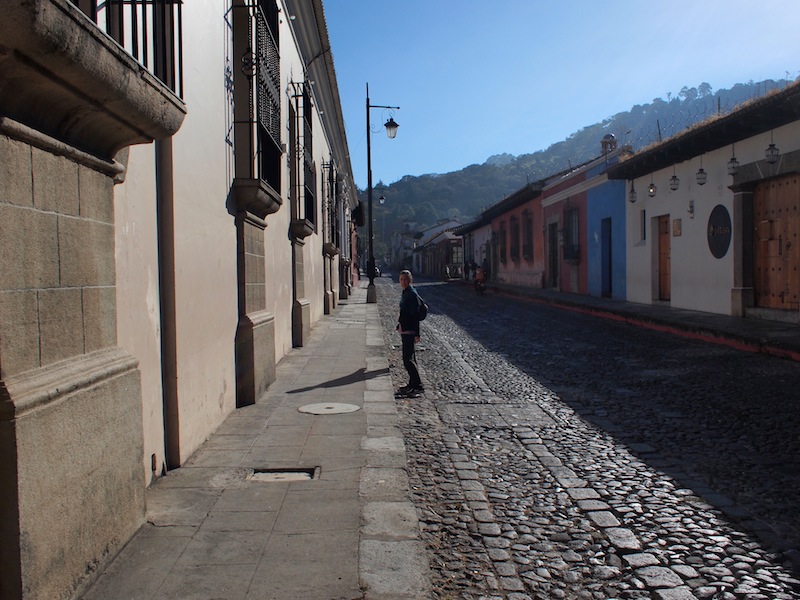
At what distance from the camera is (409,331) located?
7887 mm

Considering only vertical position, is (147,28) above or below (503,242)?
below

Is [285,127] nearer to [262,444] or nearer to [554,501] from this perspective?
[262,444]

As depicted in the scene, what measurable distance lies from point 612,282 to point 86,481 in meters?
19.8

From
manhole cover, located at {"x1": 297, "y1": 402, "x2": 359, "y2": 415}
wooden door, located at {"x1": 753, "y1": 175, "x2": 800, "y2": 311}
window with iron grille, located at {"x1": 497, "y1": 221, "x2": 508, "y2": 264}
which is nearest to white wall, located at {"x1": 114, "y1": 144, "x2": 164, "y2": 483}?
manhole cover, located at {"x1": 297, "y1": 402, "x2": 359, "y2": 415}

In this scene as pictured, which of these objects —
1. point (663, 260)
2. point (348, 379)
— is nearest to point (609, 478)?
point (348, 379)

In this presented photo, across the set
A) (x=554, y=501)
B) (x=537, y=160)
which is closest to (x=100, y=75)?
(x=554, y=501)

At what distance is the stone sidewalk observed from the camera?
2.81m

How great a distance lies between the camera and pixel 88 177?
112 inches

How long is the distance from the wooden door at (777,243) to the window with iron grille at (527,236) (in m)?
17.2

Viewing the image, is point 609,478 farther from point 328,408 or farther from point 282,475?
point 328,408

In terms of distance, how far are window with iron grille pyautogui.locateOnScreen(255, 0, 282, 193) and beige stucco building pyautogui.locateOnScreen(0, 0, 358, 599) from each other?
0.25 meters

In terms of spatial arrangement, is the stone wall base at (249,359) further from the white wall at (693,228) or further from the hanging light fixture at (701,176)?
the hanging light fixture at (701,176)

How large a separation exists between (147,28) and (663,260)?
15.9 metres

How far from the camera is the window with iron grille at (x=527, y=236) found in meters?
30.4
